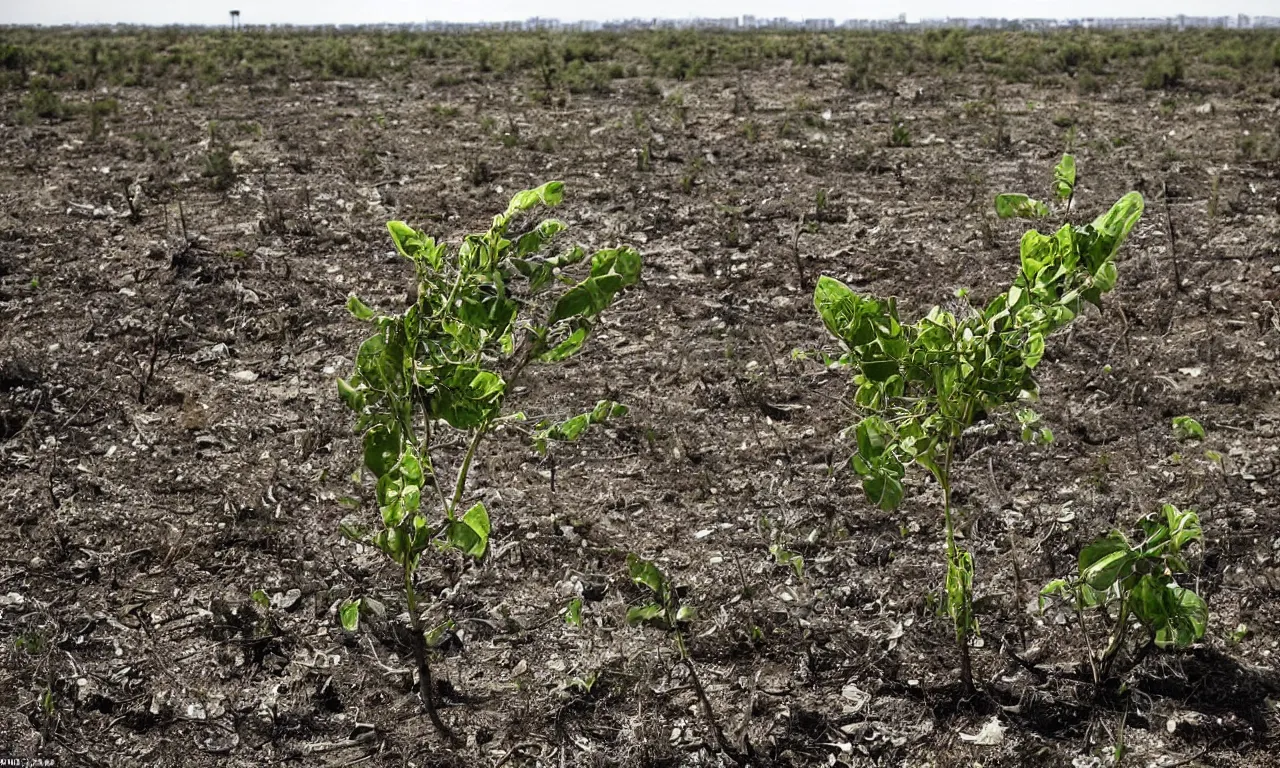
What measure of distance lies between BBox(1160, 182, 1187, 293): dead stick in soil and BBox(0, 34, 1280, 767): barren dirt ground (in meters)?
0.03

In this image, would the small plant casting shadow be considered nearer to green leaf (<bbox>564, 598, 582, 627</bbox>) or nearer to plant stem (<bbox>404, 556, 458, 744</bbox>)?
green leaf (<bbox>564, 598, 582, 627</bbox>)

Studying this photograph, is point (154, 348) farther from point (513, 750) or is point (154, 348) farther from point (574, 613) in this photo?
point (513, 750)

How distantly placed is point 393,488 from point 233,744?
1032mm

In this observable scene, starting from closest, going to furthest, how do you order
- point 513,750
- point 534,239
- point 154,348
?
point 534,239, point 513,750, point 154,348

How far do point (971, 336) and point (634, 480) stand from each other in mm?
1877

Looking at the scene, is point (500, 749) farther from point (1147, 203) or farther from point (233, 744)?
point (1147, 203)

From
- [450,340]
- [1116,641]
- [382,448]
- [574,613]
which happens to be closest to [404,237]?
[450,340]

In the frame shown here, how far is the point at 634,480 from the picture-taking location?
13.5ft

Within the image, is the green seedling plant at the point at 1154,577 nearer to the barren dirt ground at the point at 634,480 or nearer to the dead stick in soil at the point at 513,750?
the barren dirt ground at the point at 634,480

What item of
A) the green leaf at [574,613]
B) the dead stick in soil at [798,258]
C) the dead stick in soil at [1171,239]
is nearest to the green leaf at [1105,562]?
the green leaf at [574,613]

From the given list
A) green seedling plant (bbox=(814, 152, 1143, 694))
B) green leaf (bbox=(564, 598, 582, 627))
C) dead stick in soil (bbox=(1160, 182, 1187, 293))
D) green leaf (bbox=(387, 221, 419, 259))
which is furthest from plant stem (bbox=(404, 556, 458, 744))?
dead stick in soil (bbox=(1160, 182, 1187, 293))

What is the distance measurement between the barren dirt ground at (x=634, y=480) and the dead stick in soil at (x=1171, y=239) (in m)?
0.03

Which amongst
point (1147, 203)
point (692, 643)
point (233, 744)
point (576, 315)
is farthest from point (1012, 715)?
point (1147, 203)

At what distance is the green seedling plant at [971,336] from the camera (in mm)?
2391
